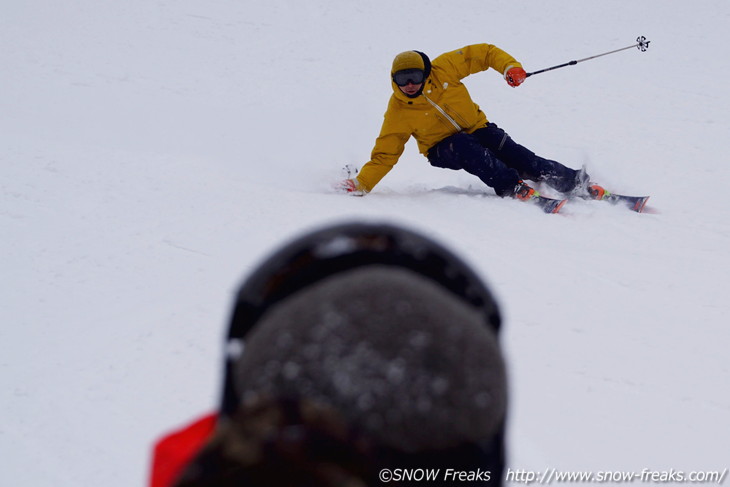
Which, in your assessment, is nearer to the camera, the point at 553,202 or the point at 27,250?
the point at 27,250

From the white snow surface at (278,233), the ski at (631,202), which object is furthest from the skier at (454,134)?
the white snow surface at (278,233)

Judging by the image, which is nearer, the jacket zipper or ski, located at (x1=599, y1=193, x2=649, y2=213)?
ski, located at (x1=599, y1=193, x2=649, y2=213)

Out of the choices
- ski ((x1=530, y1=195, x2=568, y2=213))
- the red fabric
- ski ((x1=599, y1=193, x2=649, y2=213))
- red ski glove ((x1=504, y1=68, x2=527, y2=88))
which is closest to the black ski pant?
ski ((x1=530, y1=195, x2=568, y2=213))

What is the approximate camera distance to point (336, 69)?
33.5 ft

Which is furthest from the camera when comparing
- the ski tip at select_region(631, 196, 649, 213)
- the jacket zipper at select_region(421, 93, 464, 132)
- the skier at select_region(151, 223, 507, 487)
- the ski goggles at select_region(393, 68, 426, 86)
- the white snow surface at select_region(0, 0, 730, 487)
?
the jacket zipper at select_region(421, 93, 464, 132)

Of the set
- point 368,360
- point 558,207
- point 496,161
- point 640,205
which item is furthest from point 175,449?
point 640,205

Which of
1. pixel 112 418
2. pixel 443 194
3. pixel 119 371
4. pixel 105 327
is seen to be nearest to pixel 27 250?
pixel 105 327

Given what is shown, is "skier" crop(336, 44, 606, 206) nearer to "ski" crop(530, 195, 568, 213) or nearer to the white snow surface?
"ski" crop(530, 195, 568, 213)

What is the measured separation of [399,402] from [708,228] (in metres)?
4.85

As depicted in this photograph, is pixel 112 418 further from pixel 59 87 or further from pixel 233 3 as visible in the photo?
pixel 233 3

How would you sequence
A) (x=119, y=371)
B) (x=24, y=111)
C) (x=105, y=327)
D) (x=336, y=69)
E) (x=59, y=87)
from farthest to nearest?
1. (x=336, y=69)
2. (x=59, y=87)
3. (x=24, y=111)
4. (x=105, y=327)
5. (x=119, y=371)

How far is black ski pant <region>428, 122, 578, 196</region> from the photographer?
16.6 ft

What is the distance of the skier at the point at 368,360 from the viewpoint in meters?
0.62

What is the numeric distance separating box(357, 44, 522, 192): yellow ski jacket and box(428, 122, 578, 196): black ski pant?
160 mm
